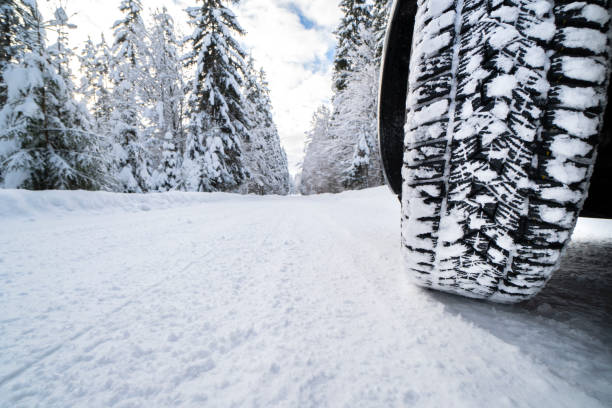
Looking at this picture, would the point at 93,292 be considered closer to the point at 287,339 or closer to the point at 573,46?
the point at 287,339

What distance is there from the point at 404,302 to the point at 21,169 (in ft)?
21.2

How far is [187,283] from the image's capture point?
0.94 metres

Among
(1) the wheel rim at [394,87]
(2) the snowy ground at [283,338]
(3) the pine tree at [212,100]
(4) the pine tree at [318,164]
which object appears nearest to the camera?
(2) the snowy ground at [283,338]

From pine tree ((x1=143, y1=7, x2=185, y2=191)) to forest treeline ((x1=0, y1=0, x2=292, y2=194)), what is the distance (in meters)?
0.06

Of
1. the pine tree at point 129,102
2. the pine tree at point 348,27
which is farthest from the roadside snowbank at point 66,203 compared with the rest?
the pine tree at point 348,27

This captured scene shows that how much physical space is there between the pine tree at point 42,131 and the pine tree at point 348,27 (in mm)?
12486

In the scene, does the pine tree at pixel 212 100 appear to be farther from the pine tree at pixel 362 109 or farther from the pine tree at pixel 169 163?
the pine tree at pixel 362 109

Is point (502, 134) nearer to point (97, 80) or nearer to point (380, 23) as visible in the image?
point (380, 23)

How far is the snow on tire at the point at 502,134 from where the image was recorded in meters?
→ 0.54

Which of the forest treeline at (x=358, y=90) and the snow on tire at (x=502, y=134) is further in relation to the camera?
the forest treeline at (x=358, y=90)

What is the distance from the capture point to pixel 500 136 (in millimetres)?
595

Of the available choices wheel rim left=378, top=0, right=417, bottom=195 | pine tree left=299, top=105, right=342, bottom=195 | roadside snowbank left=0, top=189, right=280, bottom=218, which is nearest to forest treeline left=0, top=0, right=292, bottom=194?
roadside snowbank left=0, top=189, right=280, bottom=218

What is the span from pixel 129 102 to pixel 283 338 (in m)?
13.7

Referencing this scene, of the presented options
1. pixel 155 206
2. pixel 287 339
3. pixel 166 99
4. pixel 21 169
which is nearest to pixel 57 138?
pixel 21 169
